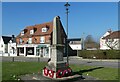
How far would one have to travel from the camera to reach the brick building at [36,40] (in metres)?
52.2

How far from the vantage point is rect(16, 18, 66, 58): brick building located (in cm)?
5220

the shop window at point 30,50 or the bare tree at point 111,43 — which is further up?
the bare tree at point 111,43

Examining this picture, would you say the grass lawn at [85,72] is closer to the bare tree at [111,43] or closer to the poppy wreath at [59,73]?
the poppy wreath at [59,73]

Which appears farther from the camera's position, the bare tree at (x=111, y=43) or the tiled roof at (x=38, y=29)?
the bare tree at (x=111, y=43)

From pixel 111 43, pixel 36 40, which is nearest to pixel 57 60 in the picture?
pixel 36 40

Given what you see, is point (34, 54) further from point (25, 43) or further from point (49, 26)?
point (49, 26)

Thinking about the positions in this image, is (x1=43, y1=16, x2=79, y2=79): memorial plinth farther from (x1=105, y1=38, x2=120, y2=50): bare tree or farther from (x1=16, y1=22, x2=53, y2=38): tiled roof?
(x1=105, y1=38, x2=120, y2=50): bare tree

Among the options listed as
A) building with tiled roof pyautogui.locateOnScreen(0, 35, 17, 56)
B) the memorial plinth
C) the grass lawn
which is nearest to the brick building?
building with tiled roof pyautogui.locateOnScreen(0, 35, 17, 56)

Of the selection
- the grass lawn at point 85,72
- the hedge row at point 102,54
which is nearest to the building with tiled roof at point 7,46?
the hedge row at point 102,54

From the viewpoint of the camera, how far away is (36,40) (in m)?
55.3

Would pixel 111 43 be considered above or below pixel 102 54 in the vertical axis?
above

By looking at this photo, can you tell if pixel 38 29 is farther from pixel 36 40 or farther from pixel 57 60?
pixel 57 60

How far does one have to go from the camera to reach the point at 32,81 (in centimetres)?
1319

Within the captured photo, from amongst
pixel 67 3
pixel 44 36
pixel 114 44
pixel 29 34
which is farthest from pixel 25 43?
pixel 67 3
